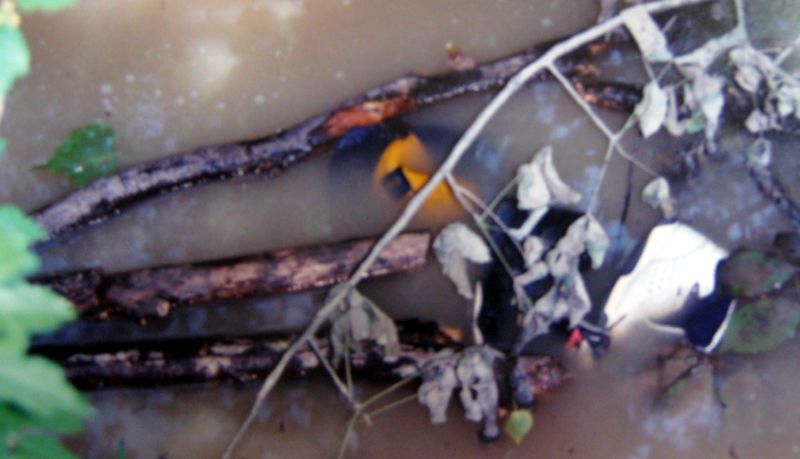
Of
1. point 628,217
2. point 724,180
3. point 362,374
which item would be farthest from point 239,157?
point 724,180

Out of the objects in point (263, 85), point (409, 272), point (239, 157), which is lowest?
point (409, 272)

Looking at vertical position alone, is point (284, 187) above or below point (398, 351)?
above

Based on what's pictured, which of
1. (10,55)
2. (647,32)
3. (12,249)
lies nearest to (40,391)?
(12,249)

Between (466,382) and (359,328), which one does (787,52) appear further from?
(359,328)

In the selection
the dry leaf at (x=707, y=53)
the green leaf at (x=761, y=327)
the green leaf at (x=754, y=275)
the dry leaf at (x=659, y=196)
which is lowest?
the green leaf at (x=761, y=327)

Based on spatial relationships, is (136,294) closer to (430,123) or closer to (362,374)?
(362,374)

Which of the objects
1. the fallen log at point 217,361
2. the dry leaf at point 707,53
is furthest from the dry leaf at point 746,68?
the fallen log at point 217,361

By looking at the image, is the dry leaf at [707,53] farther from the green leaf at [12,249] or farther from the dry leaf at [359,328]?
the green leaf at [12,249]

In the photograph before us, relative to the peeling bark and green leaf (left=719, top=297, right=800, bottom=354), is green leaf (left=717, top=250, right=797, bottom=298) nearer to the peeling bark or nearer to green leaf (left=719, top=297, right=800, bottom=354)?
green leaf (left=719, top=297, right=800, bottom=354)
